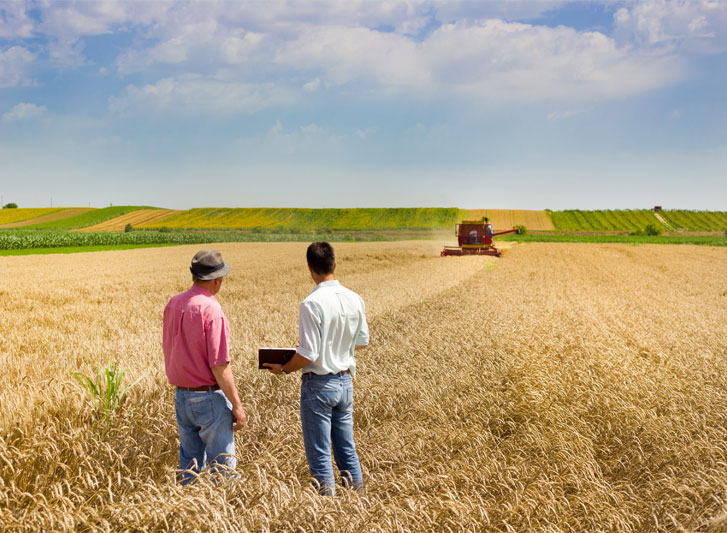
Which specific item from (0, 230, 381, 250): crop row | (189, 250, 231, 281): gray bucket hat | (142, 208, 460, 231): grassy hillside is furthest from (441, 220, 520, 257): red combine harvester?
(142, 208, 460, 231): grassy hillside

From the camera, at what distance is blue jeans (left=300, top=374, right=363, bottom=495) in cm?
367

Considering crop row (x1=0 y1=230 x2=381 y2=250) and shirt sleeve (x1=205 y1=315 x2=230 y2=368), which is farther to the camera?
crop row (x1=0 y1=230 x2=381 y2=250)

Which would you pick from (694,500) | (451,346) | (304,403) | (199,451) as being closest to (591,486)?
(694,500)

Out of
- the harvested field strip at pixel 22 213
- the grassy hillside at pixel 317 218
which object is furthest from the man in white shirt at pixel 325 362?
the harvested field strip at pixel 22 213

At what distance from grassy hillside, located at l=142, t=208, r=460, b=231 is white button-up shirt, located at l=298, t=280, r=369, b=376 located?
97497 mm

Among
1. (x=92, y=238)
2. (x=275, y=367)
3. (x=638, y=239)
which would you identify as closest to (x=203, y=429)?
(x=275, y=367)

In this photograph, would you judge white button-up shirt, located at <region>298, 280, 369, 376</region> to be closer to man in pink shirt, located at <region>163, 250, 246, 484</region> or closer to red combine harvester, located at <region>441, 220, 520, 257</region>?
man in pink shirt, located at <region>163, 250, 246, 484</region>

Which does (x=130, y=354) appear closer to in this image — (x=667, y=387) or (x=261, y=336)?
(x=261, y=336)

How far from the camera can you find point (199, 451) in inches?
147

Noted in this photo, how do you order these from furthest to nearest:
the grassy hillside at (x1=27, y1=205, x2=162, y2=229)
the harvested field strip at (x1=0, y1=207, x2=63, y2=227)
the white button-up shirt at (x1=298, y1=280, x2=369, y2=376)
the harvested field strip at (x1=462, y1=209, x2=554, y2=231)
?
the harvested field strip at (x1=0, y1=207, x2=63, y2=227), the grassy hillside at (x1=27, y1=205, x2=162, y2=229), the harvested field strip at (x1=462, y1=209, x2=554, y2=231), the white button-up shirt at (x1=298, y1=280, x2=369, y2=376)

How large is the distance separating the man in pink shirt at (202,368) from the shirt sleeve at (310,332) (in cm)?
53

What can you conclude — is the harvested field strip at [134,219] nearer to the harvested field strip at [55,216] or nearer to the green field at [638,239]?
the harvested field strip at [55,216]

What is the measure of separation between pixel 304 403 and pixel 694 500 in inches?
123

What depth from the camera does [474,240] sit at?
35.1 metres
